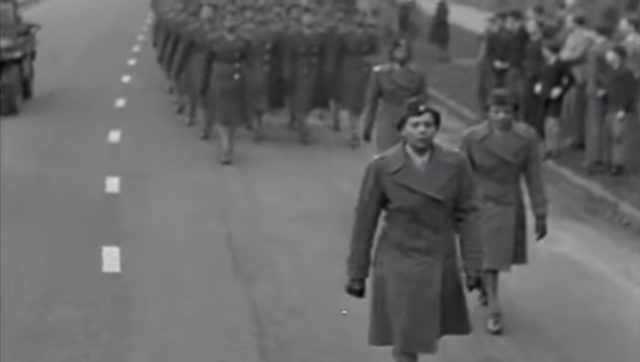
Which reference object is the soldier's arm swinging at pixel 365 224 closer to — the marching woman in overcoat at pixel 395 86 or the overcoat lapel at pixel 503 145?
the overcoat lapel at pixel 503 145

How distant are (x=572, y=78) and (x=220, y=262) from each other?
8081 mm

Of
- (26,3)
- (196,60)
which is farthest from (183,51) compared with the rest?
(26,3)

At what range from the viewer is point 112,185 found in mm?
19281

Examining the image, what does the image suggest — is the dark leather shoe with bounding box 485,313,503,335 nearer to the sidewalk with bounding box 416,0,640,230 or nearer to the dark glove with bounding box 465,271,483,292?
the dark glove with bounding box 465,271,483,292

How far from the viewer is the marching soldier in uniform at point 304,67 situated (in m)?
23.3

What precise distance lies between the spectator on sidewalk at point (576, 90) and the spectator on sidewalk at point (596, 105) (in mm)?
724

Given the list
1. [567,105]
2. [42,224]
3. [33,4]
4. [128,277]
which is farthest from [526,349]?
[33,4]

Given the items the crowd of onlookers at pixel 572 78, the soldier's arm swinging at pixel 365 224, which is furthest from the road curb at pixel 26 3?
the soldier's arm swinging at pixel 365 224

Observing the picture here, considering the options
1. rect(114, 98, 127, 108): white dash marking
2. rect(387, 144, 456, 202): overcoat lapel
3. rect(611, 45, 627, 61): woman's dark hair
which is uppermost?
rect(387, 144, 456, 202): overcoat lapel

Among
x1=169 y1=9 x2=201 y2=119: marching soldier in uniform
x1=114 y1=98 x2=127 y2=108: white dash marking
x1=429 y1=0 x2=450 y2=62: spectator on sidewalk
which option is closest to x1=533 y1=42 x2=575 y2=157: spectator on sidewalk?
x1=169 y1=9 x2=201 y2=119: marching soldier in uniform

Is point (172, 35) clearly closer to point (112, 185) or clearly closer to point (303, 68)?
point (303, 68)

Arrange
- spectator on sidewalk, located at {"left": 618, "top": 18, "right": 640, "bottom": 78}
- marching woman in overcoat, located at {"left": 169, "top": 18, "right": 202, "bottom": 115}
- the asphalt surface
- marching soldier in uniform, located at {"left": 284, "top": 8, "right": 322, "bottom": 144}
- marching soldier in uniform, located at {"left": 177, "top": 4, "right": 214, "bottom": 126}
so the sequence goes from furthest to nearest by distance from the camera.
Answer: marching soldier in uniform, located at {"left": 284, "top": 8, "right": 322, "bottom": 144} → marching woman in overcoat, located at {"left": 169, "top": 18, "right": 202, "bottom": 115} → marching soldier in uniform, located at {"left": 177, "top": 4, "right": 214, "bottom": 126} → spectator on sidewalk, located at {"left": 618, "top": 18, "right": 640, "bottom": 78} → the asphalt surface

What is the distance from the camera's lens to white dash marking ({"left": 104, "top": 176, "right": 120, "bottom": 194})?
61.9 ft

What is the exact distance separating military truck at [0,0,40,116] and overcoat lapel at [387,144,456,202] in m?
17.8
